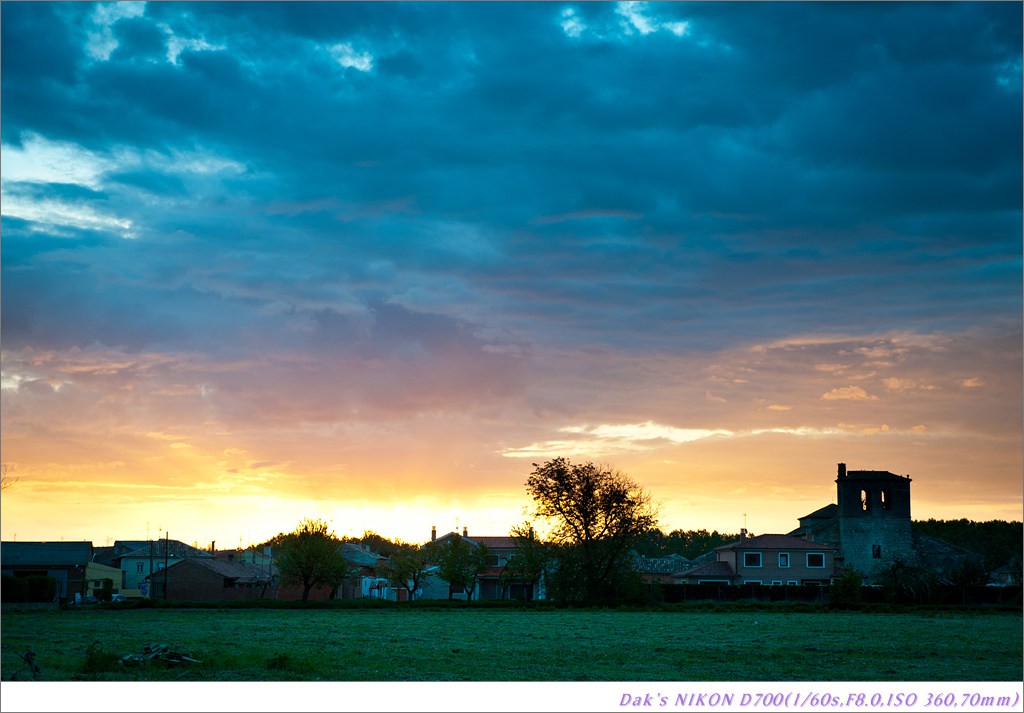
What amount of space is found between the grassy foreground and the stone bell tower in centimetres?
5267

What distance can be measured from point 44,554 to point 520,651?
273ft

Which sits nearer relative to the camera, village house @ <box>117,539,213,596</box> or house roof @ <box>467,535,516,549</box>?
village house @ <box>117,539,213,596</box>

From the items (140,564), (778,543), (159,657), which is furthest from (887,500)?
(159,657)

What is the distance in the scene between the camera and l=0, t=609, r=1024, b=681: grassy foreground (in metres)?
21.6

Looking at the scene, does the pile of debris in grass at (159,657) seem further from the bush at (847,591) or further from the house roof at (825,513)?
the house roof at (825,513)

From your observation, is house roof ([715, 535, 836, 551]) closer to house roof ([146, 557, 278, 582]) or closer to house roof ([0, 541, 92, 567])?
house roof ([146, 557, 278, 582])

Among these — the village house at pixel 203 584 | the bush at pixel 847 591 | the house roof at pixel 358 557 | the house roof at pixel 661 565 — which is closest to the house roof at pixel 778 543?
the house roof at pixel 661 565

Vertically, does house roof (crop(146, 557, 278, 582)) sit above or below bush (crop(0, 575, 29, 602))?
above

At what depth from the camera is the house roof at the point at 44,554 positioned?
95.9m

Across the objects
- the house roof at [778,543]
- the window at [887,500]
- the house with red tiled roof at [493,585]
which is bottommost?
the house with red tiled roof at [493,585]

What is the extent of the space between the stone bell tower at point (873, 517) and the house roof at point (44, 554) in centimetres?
7236

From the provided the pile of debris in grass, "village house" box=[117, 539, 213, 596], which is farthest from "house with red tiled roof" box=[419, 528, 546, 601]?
the pile of debris in grass

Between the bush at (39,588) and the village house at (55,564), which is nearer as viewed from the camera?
the bush at (39,588)

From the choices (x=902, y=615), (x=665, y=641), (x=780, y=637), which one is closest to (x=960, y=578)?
(x=902, y=615)
